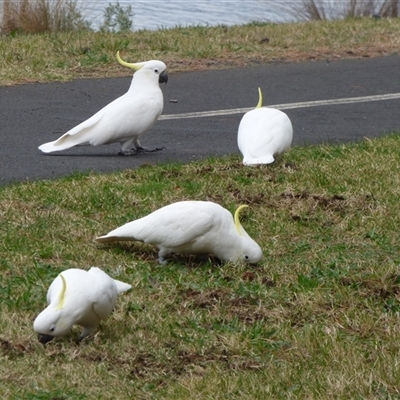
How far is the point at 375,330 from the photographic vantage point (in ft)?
12.2

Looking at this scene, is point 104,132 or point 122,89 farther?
point 122,89

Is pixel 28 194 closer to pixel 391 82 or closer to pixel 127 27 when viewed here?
pixel 391 82

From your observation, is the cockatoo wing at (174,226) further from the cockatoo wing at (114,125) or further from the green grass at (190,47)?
the green grass at (190,47)

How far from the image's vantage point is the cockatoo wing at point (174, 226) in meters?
4.28

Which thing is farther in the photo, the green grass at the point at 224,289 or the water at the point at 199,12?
the water at the point at 199,12

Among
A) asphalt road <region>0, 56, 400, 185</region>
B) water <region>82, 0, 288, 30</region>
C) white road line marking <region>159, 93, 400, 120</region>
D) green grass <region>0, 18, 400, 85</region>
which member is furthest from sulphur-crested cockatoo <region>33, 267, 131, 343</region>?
water <region>82, 0, 288, 30</region>

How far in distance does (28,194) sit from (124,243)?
89cm

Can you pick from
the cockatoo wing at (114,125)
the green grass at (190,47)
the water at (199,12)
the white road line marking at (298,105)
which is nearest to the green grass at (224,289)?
the cockatoo wing at (114,125)

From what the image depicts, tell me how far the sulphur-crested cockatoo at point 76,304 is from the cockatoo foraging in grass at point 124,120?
8.32ft

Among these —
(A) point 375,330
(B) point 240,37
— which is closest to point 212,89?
(B) point 240,37

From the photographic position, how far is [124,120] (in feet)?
19.9

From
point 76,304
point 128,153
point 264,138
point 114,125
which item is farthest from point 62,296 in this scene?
point 128,153

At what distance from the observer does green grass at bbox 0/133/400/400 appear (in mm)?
3291

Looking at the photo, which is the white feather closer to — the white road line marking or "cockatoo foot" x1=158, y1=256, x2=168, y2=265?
the white road line marking
